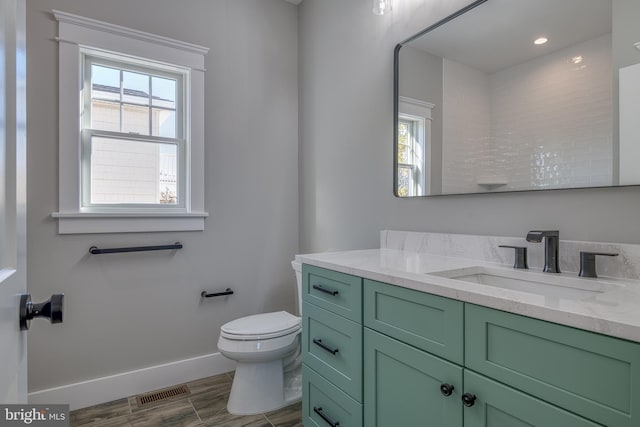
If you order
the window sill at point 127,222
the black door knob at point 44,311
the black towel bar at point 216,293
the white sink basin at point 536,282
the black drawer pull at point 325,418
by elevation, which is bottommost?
the black drawer pull at point 325,418

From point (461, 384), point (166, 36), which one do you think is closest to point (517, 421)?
point (461, 384)

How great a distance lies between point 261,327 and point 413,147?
133cm

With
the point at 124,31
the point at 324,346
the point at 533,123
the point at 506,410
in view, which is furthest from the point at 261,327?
the point at 124,31

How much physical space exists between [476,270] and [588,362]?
0.69 metres

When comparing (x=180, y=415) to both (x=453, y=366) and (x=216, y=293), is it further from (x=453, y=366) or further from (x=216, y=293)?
(x=453, y=366)

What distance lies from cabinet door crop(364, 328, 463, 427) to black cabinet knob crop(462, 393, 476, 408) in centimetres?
2

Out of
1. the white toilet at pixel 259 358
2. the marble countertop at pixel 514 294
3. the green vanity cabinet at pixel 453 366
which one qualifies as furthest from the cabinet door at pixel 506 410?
the white toilet at pixel 259 358

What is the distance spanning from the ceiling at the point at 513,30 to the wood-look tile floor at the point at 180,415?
2060mm

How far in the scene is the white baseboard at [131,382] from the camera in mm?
1982

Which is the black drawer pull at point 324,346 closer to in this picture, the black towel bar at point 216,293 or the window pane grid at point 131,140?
the black towel bar at point 216,293

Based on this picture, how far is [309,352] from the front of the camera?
1.63 metres

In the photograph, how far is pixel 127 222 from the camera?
2154 mm

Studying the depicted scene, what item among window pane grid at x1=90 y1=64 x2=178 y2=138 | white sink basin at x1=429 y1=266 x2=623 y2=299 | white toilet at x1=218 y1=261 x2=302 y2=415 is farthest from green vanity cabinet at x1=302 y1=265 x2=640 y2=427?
window pane grid at x1=90 y1=64 x2=178 y2=138

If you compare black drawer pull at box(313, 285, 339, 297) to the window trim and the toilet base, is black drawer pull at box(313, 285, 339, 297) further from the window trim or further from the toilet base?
the window trim
